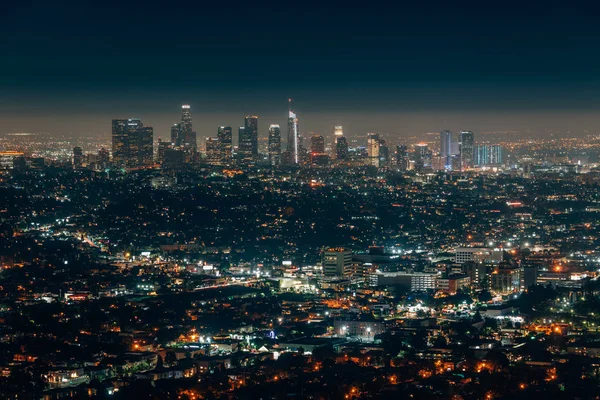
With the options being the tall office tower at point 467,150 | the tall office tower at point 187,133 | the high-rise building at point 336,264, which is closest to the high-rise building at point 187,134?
the tall office tower at point 187,133

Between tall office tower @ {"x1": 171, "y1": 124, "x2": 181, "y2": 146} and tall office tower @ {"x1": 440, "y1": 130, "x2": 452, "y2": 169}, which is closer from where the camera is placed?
tall office tower @ {"x1": 171, "y1": 124, "x2": 181, "y2": 146}

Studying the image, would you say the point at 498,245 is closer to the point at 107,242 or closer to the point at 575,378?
the point at 107,242

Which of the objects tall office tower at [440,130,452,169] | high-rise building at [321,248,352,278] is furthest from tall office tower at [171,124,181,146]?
high-rise building at [321,248,352,278]

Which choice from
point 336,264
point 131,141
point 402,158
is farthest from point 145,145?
point 336,264

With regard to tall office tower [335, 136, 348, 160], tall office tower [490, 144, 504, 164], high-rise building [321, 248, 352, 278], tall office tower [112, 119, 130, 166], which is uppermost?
tall office tower [112, 119, 130, 166]

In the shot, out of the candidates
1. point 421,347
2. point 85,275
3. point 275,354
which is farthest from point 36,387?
point 85,275

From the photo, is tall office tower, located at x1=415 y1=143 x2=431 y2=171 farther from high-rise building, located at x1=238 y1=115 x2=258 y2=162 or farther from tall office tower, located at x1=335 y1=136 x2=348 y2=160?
high-rise building, located at x1=238 y1=115 x2=258 y2=162

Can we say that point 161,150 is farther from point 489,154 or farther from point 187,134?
point 489,154
